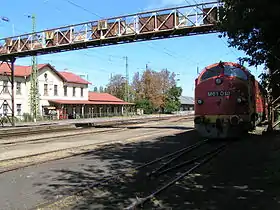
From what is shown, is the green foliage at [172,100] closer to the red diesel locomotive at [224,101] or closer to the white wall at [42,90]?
the white wall at [42,90]

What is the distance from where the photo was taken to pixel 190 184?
8430 millimetres

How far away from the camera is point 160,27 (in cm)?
2816

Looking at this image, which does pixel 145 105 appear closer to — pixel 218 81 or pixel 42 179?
pixel 218 81

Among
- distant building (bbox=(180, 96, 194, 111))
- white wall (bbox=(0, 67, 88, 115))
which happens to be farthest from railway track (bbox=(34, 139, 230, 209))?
distant building (bbox=(180, 96, 194, 111))

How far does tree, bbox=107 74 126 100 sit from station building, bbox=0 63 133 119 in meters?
26.5

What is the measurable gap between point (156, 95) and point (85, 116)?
3060 cm

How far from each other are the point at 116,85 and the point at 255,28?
102 meters

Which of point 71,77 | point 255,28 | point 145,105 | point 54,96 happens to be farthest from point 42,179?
point 145,105

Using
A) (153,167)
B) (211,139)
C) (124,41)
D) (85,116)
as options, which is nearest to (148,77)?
(85,116)

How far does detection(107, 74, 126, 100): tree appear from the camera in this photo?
106m

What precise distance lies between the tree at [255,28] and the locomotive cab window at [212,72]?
5.99 metres

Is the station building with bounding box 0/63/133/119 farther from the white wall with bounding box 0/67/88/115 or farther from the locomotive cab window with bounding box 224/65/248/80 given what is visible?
the locomotive cab window with bounding box 224/65/248/80

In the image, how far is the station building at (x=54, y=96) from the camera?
189 feet

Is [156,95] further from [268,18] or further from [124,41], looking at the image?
[268,18]
